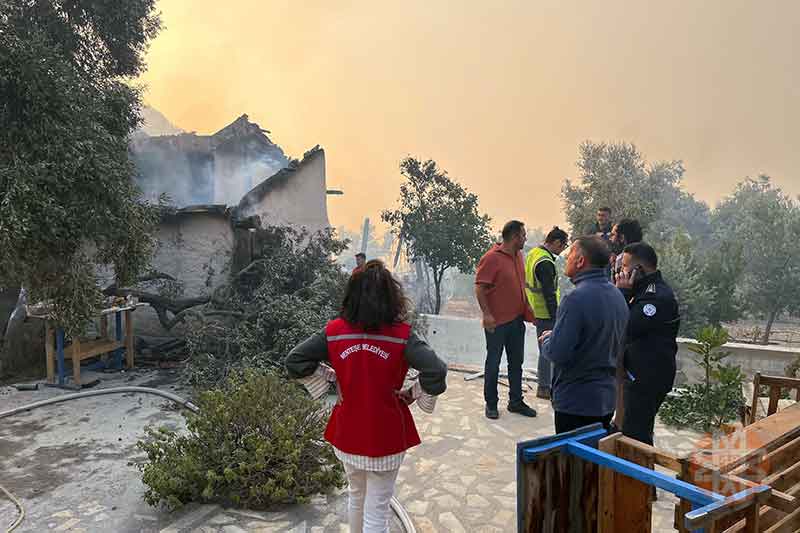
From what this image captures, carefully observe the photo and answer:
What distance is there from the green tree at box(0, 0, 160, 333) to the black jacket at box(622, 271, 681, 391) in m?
5.63

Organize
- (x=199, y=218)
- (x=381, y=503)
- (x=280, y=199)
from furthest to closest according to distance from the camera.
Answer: (x=280, y=199)
(x=199, y=218)
(x=381, y=503)

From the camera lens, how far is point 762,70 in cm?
3188

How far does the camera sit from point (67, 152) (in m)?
5.55

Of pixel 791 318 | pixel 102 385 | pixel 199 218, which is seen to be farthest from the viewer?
pixel 791 318

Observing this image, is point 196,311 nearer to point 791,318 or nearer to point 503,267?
point 503,267

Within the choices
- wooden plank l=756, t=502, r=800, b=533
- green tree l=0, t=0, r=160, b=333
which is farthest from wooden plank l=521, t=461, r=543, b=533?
green tree l=0, t=0, r=160, b=333

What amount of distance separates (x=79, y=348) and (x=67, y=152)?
123 inches

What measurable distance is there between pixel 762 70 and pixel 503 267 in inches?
1423

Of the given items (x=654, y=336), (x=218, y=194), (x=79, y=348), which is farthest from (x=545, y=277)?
(x=218, y=194)

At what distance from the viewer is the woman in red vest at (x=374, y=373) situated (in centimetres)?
245

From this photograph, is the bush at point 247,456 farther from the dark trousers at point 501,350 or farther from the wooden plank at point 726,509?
the wooden plank at point 726,509

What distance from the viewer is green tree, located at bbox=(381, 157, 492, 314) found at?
1405 cm

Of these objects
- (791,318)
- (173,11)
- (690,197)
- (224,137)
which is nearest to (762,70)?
(690,197)

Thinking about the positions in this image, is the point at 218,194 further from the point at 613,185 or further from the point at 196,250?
the point at 613,185
